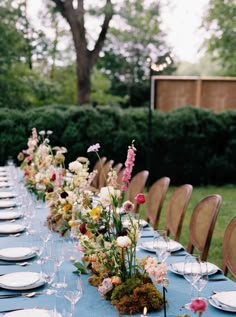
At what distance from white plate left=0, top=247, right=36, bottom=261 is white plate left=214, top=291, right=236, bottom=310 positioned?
1.06m

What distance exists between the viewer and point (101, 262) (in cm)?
224

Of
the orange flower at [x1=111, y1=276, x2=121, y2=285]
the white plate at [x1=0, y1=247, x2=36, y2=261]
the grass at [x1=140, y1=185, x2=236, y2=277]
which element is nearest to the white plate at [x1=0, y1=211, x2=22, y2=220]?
the white plate at [x1=0, y1=247, x2=36, y2=261]

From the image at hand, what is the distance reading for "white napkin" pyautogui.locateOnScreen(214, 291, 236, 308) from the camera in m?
2.12

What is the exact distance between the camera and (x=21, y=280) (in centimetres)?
235

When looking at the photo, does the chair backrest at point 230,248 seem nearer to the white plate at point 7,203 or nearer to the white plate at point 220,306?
the white plate at point 220,306

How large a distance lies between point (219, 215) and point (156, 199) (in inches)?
125

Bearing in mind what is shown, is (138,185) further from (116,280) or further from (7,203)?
(116,280)

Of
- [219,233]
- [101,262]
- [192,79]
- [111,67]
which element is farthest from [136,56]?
[101,262]

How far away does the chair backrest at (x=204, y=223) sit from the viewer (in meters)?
3.32

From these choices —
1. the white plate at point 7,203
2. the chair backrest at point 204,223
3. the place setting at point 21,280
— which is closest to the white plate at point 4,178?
the white plate at point 7,203

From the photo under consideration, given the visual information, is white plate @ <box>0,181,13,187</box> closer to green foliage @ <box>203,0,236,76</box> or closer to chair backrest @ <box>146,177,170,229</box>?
chair backrest @ <box>146,177,170,229</box>

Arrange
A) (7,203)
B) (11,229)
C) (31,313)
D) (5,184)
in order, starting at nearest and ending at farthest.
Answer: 1. (31,313)
2. (11,229)
3. (7,203)
4. (5,184)

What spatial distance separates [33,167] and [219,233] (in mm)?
2867

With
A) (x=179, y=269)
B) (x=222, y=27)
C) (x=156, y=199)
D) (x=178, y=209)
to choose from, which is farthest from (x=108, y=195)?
(x=222, y=27)
